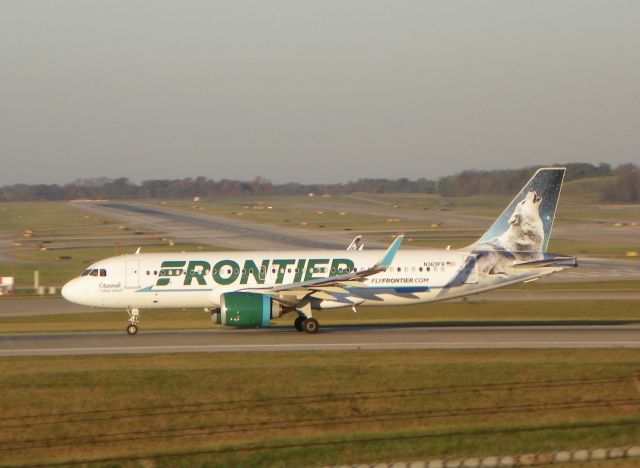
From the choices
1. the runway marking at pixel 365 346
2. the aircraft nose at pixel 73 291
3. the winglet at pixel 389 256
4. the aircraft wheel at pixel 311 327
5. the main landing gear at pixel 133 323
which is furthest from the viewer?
the aircraft nose at pixel 73 291

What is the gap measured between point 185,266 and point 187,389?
13.5 m

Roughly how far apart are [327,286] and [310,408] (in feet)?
43.4

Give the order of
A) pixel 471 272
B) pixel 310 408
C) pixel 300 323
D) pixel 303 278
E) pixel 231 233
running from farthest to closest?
pixel 231 233, pixel 471 272, pixel 303 278, pixel 300 323, pixel 310 408

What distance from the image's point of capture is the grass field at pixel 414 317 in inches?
1673

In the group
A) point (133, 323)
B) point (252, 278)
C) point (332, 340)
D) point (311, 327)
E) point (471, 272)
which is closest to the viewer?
point (332, 340)

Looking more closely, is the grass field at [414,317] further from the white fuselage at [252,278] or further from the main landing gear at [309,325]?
the main landing gear at [309,325]

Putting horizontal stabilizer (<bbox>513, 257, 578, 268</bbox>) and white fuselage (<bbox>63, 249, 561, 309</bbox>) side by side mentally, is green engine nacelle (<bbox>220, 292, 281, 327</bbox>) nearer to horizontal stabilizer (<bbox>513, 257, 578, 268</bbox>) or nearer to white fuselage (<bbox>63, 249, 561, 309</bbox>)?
white fuselage (<bbox>63, 249, 561, 309</bbox>)

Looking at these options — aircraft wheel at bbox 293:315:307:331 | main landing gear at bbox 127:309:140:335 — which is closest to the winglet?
aircraft wheel at bbox 293:315:307:331

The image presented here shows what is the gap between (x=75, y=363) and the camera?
29.6m

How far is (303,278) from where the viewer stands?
3931cm

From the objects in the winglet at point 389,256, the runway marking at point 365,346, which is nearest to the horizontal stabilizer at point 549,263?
the winglet at point 389,256

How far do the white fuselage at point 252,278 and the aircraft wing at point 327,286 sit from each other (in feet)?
1.48

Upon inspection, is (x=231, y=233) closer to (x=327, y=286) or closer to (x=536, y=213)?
(x=536, y=213)

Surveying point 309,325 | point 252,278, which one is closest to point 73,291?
point 252,278
